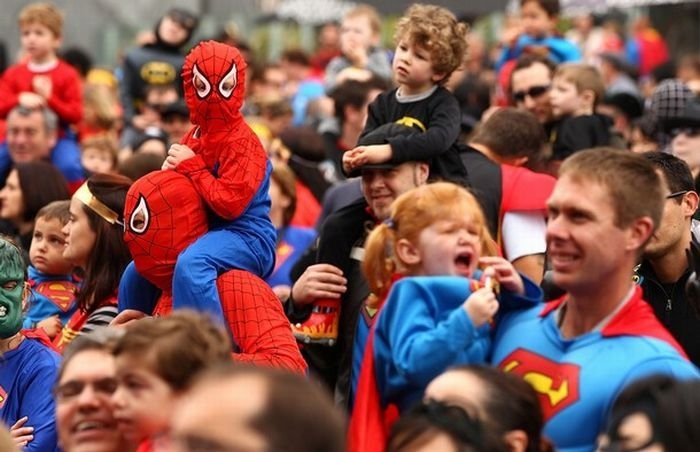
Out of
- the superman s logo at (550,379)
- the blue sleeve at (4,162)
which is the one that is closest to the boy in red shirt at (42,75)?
the blue sleeve at (4,162)

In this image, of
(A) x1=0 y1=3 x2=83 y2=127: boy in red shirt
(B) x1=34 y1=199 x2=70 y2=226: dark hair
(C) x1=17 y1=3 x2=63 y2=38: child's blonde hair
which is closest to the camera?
(B) x1=34 y1=199 x2=70 y2=226: dark hair

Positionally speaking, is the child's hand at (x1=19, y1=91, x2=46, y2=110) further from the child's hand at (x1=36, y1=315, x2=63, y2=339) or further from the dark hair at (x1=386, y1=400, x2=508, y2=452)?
the dark hair at (x1=386, y1=400, x2=508, y2=452)

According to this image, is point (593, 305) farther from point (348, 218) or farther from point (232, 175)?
point (348, 218)

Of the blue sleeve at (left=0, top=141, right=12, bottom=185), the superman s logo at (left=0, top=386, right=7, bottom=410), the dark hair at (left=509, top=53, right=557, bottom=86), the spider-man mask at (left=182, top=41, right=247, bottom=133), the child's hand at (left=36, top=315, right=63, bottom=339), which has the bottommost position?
the superman s logo at (left=0, top=386, right=7, bottom=410)

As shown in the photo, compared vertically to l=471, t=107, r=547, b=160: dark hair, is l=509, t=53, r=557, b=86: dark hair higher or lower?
higher

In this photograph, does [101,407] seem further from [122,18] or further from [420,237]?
[122,18]

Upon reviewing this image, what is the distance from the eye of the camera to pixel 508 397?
5.19m

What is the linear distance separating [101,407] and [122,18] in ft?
56.7

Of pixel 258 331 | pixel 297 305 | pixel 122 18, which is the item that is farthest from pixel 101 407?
pixel 122 18

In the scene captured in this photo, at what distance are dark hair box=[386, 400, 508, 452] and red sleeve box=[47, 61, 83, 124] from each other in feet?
29.2

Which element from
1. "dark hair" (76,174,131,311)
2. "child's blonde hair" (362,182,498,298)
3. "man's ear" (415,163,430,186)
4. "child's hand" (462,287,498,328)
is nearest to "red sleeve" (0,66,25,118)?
"dark hair" (76,174,131,311)

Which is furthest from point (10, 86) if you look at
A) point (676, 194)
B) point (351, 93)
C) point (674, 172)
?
point (676, 194)

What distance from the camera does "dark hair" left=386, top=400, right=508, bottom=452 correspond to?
16.1 ft

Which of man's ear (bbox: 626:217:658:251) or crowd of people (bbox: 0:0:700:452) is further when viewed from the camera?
man's ear (bbox: 626:217:658:251)
